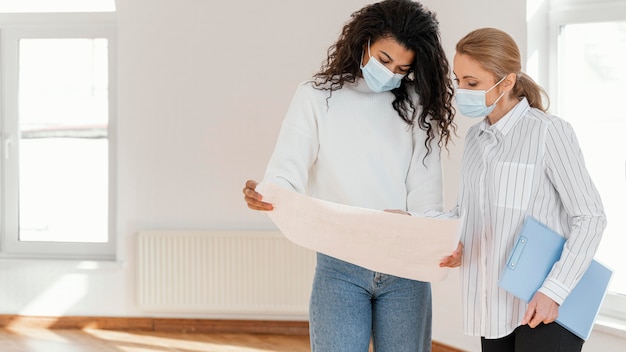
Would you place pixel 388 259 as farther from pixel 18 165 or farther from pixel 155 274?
pixel 18 165

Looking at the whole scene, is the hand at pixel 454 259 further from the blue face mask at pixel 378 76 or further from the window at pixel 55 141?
the window at pixel 55 141

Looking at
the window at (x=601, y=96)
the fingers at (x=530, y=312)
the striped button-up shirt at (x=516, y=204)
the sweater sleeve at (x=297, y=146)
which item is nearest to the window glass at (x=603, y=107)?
the window at (x=601, y=96)

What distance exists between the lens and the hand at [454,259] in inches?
80.7

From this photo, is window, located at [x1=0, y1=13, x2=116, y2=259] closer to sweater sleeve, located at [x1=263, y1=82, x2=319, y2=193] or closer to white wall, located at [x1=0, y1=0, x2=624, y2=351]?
white wall, located at [x1=0, y1=0, x2=624, y2=351]

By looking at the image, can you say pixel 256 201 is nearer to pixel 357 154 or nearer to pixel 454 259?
pixel 357 154

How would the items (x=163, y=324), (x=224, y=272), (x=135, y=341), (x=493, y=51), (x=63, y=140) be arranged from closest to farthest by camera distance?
(x=493, y=51), (x=135, y=341), (x=224, y=272), (x=163, y=324), (x=63, y=140)

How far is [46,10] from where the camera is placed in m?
5.38

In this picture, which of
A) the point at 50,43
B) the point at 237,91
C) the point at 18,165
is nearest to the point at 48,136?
the point at 18,165

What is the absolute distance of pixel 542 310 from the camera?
6.40ft

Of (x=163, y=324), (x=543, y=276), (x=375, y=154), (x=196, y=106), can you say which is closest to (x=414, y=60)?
(x=375, y=154)

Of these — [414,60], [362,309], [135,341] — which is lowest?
[135,341]

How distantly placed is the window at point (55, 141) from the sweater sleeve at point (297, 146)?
3450 millimetres

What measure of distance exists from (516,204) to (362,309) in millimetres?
466

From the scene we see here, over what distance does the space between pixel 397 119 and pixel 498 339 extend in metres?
0.62
